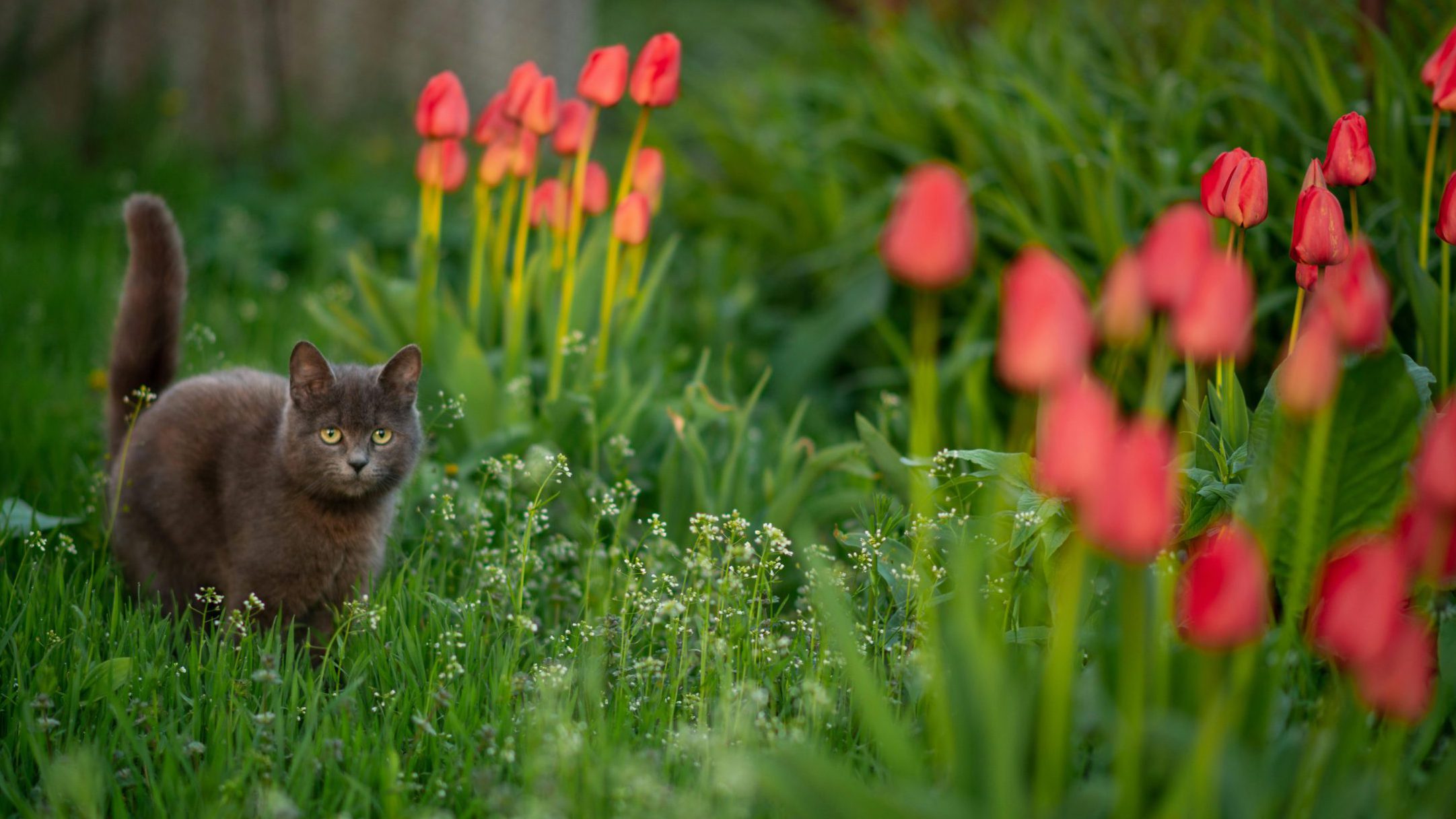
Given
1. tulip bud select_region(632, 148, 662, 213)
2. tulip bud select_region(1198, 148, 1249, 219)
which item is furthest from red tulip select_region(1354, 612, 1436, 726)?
tulip bud select_region(632, 148, 662, 213)

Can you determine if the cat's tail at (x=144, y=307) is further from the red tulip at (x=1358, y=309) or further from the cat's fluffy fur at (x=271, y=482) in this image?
the red tulip at (x=1358, y=309)

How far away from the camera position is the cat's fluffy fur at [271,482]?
2.42m

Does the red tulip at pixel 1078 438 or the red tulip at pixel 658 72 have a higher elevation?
the red tulip at pixel 658 72

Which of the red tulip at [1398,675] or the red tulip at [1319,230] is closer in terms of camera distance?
the red tulip at [1398,675]

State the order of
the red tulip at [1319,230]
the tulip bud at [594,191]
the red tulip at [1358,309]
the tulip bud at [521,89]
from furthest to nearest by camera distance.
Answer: the tulip bud at [594,191]
the tulip bud at [521,89]
the red tulip at [1319,230]
the red tulip at [1358,309]

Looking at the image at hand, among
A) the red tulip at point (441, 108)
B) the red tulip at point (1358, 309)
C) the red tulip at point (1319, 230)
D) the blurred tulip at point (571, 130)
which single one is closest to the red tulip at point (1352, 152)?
the red tulip at point (1319, 230)

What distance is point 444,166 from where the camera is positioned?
310 cm

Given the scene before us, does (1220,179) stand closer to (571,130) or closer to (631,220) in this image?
(631,220)

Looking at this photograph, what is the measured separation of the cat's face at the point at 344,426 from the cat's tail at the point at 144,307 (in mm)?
600

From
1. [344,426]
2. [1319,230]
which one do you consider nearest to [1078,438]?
[1319,230]

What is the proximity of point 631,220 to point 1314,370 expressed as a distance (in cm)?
196

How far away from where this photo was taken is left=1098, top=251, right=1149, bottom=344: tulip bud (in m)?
1.21

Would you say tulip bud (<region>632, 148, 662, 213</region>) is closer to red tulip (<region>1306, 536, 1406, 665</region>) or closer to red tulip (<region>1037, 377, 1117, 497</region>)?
red tulip (<region>1037, 377, 1117, 497</region>)

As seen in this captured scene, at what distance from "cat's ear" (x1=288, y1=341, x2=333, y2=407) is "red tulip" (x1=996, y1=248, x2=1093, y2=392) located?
1.67 meters
